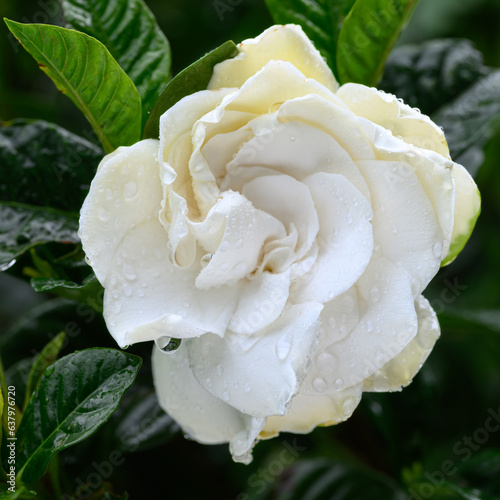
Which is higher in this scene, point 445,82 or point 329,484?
point 445,82

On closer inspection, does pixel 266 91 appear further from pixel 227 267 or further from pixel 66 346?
pixel 66 346

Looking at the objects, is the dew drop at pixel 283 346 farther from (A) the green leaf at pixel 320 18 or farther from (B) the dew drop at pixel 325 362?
(A) the green leaf at pixel 320 18

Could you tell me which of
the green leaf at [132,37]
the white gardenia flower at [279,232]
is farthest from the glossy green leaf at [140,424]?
the green leaf at [132,37]

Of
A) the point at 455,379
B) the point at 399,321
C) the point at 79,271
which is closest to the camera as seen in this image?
the point at 399,321

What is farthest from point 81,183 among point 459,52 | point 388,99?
point 459,52

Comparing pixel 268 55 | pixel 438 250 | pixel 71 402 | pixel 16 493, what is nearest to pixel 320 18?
pixel 268 55

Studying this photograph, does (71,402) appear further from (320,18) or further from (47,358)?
(320,18)

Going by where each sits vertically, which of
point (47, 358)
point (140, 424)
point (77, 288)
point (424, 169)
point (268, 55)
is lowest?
point (140, 424)

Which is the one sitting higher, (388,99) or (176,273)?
(388,99)
